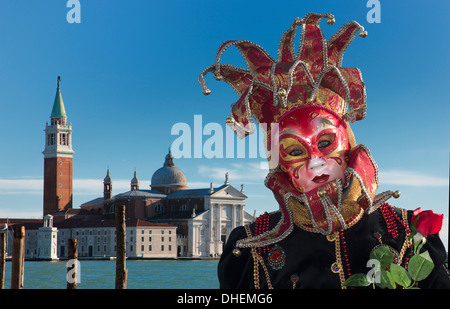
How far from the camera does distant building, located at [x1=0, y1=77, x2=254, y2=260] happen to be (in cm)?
5606

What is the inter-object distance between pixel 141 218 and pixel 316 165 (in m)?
55.7

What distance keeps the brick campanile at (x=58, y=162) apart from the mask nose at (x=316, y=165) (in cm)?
5946

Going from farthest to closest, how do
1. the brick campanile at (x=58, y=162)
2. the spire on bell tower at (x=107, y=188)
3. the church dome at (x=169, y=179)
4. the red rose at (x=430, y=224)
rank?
the spire on bell tower at (x=107, y=188) < the brick campanile at (x=58, y=162) < the church dome at (x=169, y=179) < the red rose at (x=430, y=224)

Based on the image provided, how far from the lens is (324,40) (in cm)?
326

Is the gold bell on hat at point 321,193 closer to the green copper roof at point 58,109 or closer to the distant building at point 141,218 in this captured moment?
the distant building at point 141,218

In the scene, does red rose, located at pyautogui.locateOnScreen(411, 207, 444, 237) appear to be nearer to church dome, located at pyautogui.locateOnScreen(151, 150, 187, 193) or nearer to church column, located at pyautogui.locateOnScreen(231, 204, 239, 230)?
church column, located at pyautogui.locateOnScreen(231, 204, 239, 230)

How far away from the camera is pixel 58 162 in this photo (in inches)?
2457

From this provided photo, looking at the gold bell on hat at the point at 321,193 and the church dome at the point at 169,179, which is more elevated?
the church dome at the point at 169,179

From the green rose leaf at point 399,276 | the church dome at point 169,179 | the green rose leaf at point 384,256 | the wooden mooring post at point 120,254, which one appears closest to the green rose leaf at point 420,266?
the green rose leaf at point 399,276

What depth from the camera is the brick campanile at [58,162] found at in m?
61.2

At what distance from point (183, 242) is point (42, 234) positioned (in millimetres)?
10779

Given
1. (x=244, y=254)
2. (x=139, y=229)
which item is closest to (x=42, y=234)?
(x=139, y=229)

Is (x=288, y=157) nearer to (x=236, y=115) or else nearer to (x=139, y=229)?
(x=236, y=115)

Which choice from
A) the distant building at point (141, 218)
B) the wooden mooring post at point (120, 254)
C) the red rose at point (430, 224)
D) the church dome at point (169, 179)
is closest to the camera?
the red rose at point (430, 224)
